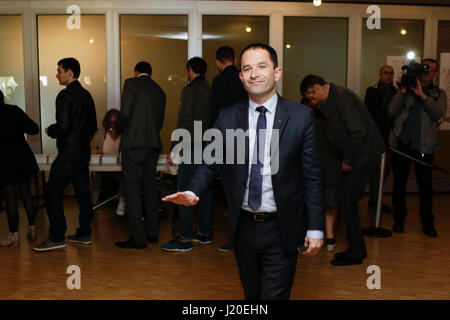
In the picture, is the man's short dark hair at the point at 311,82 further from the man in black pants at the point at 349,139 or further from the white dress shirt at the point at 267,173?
the white dress shirt at the point at 267,173

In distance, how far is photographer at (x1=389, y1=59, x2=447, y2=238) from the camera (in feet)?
17.3

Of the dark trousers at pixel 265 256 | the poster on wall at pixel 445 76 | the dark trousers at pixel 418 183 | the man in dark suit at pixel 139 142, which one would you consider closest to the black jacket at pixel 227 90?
the man in dark suit at pixel 139 142

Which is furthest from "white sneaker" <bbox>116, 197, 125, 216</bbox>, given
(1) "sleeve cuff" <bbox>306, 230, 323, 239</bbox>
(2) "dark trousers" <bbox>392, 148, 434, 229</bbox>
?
(1) "sleeve cuff" <bbox>306, 230, 323, 239</bbox>

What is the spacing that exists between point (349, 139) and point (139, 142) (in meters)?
1.94

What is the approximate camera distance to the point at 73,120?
4.80 metres

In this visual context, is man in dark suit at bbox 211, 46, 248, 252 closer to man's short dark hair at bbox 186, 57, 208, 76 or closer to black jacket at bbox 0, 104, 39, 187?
man's short dark hair at bbox 186, 57, 208, 76

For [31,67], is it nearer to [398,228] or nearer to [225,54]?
[225,54]

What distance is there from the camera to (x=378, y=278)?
4.13 meters

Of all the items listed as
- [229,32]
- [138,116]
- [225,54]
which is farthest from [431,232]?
[229,32]

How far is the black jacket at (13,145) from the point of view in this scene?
4926mm

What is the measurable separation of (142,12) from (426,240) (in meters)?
4.84

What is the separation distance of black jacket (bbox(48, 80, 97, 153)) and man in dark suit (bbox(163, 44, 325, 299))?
8.73 ft
